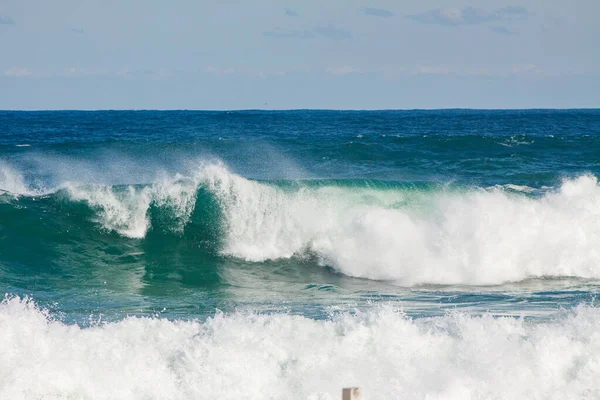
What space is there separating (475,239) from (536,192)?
5.47m

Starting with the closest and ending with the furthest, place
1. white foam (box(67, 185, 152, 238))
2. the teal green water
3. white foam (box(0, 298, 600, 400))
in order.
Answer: white foam (box(0, 298, 600, 400))
the teal green water
white foam (box(67, 185, 152, 238))

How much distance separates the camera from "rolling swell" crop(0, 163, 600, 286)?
13422mm

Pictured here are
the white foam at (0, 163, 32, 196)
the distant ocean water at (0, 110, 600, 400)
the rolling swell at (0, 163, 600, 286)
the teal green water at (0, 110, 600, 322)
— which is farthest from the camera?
the white foam at (0, 163, 32, 196)

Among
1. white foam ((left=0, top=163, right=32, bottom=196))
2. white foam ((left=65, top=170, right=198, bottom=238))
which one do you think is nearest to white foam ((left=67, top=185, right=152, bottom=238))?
white foam ((left=65, top=170, right=198, bottom=238))

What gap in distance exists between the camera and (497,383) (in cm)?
706

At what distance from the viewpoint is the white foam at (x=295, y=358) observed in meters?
6.97

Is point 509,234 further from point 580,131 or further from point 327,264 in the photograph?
point 580,131

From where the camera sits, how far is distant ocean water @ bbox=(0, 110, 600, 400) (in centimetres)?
713

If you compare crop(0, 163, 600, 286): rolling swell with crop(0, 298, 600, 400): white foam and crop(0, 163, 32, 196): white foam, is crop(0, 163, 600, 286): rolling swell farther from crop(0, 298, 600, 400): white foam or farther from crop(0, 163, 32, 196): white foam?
crop(0, 298, 600, 400): white foam

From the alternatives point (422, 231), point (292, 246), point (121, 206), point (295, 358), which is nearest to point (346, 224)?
point (292, 246)

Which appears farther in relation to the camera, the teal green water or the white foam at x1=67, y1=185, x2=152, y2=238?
the white foam at x1=67, y1=185, x2=152, y2=238

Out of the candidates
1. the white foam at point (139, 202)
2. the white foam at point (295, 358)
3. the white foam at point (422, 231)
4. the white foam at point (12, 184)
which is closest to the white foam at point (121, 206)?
the white foam at point (139, 202)

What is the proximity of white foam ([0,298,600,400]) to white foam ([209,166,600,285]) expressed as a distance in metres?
5.13

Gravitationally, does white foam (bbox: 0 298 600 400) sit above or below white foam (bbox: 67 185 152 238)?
below
